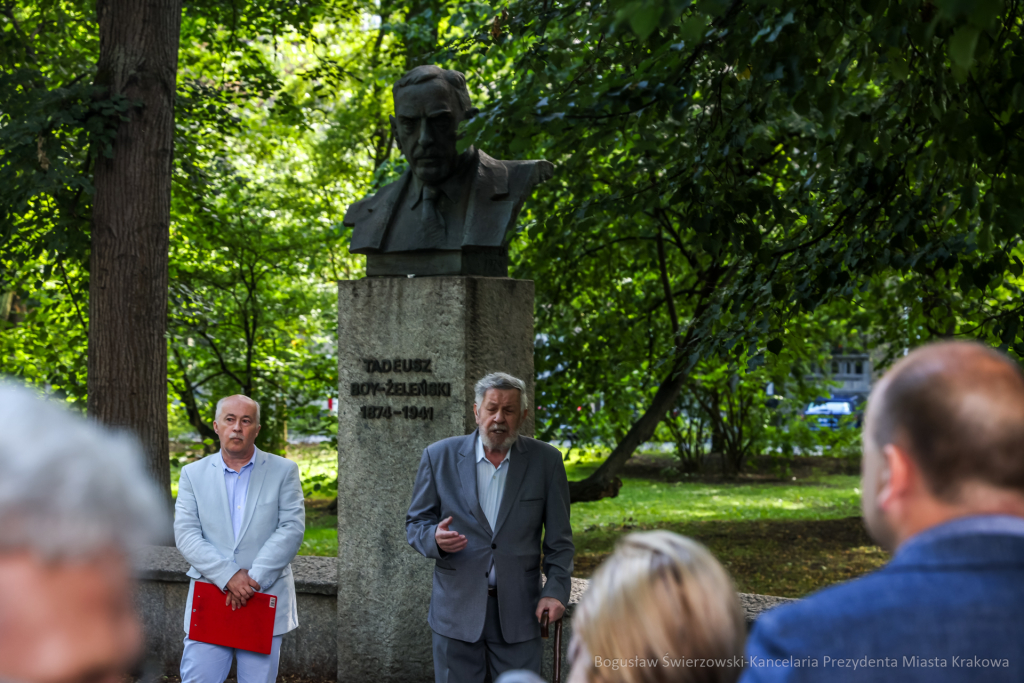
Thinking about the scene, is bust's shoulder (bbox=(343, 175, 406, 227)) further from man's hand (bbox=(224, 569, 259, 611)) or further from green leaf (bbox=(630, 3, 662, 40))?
green leaf (bbox=(630, 3, 662, 40))

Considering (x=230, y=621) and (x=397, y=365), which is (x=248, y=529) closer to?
(x=230, y=621)

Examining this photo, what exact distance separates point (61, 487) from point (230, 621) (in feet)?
11.6

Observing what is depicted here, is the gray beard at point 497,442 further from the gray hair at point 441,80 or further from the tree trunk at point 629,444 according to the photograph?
the tree trunk at point 629,444

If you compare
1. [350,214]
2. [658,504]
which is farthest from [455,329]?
[658,504]

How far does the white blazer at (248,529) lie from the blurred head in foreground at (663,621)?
2.92 m

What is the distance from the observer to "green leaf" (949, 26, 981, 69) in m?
2.30

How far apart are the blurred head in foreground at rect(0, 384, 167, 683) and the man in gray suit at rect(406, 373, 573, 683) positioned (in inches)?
115

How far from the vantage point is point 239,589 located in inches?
158

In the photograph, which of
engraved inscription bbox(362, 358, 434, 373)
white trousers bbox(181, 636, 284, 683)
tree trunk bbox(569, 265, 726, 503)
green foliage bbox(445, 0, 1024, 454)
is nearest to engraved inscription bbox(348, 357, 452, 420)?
engraved inscription bbox(362, 358, 434, 373)

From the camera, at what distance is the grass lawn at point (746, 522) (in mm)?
9234

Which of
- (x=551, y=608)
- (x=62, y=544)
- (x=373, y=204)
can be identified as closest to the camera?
(x=62, y=544)

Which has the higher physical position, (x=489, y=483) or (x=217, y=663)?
(x=489, y=483)

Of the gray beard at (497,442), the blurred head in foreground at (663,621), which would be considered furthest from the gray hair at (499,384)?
the blurred head in foreground at (663,621)

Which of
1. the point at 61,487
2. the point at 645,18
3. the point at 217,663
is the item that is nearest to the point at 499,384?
the point at 217,663
